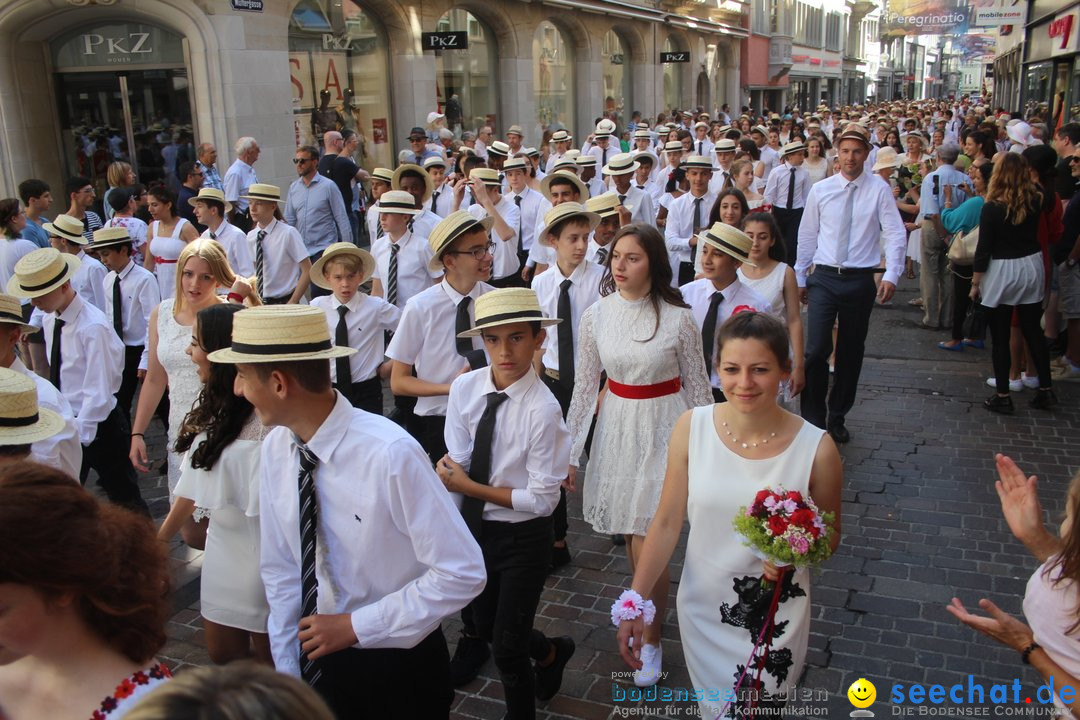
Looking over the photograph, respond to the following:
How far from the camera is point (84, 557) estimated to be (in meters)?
2.05

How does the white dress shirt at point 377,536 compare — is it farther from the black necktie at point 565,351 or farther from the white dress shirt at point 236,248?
the white dress shirt at point 236,248

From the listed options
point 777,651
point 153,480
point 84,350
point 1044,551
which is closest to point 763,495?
point 777,651

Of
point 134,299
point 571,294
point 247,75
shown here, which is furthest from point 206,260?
point 247,75

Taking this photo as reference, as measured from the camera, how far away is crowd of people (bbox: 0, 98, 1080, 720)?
244 centimetres

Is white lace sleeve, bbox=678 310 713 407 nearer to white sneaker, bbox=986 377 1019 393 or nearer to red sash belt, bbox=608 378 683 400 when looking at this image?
red sash belt, bbox=608 378 683 400

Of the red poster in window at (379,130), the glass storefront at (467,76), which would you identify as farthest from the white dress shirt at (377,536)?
the glass storefront at (467,76)

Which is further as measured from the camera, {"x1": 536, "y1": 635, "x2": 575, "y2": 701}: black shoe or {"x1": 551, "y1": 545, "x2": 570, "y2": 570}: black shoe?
{"x1": 551, "y1": 545, "x2": 570, "y2": 570}: black shoe

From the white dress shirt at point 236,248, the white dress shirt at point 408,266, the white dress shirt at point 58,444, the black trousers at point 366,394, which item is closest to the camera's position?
the white dress shirt at point 58,444

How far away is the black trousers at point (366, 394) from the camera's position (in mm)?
5953

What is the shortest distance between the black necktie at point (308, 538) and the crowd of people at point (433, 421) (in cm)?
1

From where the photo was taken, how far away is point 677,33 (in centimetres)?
3647

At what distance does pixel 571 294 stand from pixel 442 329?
37.4 inches

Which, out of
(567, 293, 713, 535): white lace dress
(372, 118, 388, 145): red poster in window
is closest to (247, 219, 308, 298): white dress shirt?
(567, 293, 713, 535): white lace dress

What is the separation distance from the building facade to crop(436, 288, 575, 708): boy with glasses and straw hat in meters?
12.4
